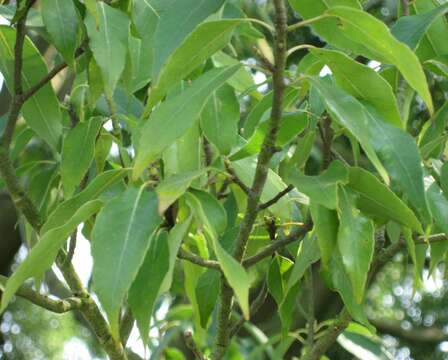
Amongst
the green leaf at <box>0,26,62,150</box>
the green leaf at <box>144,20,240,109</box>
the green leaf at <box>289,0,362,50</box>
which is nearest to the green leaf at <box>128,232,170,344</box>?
the green leaf at <box>144,20,240,109</box>

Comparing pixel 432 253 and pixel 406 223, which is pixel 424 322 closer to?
pixel 432 253

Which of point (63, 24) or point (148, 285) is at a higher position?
point (63, 24)

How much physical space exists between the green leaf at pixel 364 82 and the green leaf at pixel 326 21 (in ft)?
0.10

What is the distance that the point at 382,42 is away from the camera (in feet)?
2.63

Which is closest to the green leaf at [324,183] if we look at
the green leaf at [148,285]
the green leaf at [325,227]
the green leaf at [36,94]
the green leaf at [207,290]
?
the green leaf at [325,227]

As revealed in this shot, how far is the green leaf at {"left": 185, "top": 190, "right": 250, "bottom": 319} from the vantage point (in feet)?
2.45

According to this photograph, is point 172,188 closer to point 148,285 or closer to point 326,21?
point 148,285

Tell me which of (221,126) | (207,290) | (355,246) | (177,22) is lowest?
(207,290)

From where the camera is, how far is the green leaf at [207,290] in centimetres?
109

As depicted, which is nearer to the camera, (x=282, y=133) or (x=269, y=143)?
(x=269, y=143)

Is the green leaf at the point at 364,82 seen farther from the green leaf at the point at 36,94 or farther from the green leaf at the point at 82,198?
the green leaf at the point at 36,94

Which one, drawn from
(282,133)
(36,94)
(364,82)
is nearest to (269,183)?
(282,133)

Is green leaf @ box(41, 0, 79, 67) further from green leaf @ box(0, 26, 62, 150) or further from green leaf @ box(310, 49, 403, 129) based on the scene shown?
green leaf @ box(310, 49, 403, 129)

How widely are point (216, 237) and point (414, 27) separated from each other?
322 millimetres
